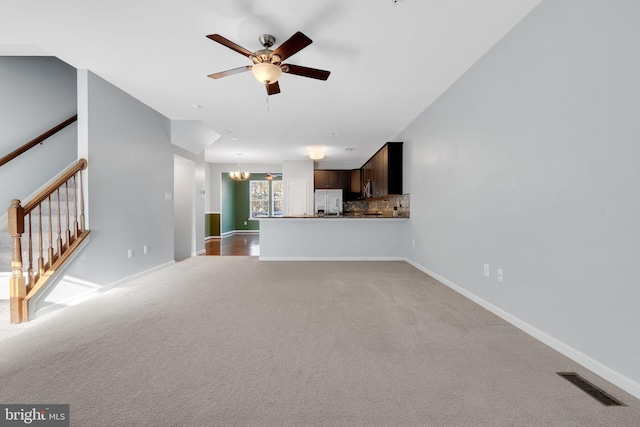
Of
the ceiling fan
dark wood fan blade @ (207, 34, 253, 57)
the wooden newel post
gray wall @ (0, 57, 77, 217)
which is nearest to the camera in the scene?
dark wood fan blade @ (207, 34, 253, 57)

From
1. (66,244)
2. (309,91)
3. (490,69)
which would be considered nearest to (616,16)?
(490,69)

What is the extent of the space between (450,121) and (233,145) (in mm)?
5090

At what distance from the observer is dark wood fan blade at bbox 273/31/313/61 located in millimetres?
2158

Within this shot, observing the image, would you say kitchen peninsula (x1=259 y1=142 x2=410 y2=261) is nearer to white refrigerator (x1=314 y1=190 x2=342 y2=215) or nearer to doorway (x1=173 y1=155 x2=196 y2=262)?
doorway (x1=173 y1=155 x2=196 y2=262)

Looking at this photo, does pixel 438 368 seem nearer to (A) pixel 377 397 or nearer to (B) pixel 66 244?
(A) pixel 377 397

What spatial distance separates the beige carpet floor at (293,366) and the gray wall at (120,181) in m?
0.72

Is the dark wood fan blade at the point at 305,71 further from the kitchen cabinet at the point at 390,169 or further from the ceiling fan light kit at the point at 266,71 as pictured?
the kitchen cabinet at the point at 390,169

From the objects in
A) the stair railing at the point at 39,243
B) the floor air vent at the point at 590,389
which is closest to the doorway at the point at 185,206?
the stair railing at the point at 39,243

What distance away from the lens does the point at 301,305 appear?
2908 millimetres

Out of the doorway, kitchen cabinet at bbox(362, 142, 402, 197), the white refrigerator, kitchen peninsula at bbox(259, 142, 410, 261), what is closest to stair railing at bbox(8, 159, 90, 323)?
the doorway

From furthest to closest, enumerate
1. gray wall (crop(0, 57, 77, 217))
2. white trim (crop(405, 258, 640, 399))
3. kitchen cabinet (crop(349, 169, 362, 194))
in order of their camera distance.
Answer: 1. kitchen cabinet (crop(349, 169, 362, 194))
2. gray wall (crop(0, 57, 77, 217))
3. white trim (crop(405, 258, 640, 399))

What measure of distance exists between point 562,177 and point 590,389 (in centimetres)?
131

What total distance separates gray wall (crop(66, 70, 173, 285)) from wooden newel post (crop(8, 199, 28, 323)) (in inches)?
20.0

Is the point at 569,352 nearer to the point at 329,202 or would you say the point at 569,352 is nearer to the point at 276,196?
the point at 329,202
